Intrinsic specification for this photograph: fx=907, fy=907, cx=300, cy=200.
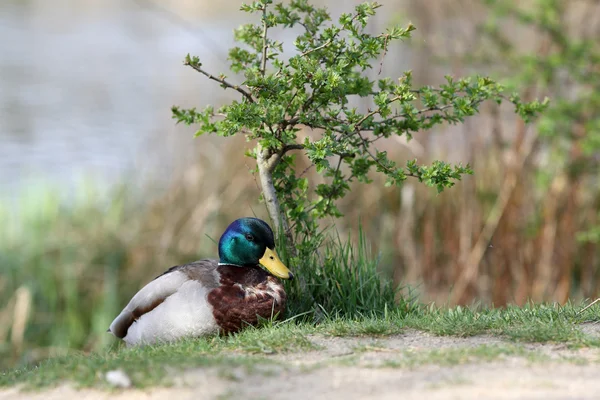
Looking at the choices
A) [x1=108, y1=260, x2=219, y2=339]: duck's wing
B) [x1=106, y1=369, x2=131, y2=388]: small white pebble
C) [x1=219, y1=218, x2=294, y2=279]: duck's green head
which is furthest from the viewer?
[x1=219, y1=218, x2=294, y2=279]: duck's green head

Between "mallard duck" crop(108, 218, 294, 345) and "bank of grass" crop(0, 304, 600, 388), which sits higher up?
"mallard duck" crop(108, 218, 294, 345)

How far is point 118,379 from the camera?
379 cm

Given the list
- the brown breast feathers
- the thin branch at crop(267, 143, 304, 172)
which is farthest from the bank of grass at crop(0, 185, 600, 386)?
the thin branch at crop(267, 143, 304, 172)

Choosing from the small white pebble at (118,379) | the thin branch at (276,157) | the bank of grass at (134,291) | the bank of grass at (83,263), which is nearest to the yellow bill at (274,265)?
the bank of grass at (134,291)

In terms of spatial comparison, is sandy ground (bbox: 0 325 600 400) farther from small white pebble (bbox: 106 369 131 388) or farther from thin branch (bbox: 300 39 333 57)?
thin branch (bbox: 300 39 333 57)

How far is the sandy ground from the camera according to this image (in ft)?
11.4

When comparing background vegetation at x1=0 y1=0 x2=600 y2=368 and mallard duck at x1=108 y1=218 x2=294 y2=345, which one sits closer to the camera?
mallard duck at x1=108 y1=218 x2=294 y2=345

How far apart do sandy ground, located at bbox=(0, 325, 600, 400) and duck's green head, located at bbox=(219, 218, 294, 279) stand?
3.21ft

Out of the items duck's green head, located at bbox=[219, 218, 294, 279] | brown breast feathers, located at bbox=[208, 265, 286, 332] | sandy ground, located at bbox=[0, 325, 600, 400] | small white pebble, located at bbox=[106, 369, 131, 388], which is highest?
duck's green head, located at bbox=[219, 218, 294, 279]

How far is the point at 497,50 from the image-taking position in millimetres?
9273

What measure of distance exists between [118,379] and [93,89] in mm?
14572

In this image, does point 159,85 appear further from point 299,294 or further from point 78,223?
point 299,294

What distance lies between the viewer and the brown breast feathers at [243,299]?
192 inches

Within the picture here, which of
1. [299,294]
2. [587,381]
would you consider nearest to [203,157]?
[299,294]
